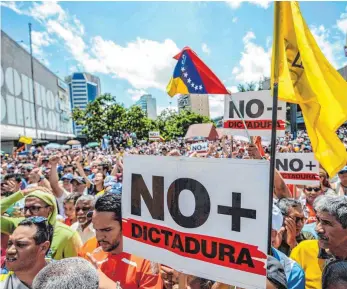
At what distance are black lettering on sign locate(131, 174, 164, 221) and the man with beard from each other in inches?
49.6

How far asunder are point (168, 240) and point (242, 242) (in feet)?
1.50

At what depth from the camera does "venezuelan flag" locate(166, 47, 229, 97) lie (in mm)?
3169

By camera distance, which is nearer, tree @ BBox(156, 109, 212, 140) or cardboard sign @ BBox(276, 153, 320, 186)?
cardboard sign @ BBox(276, 153, 320, 186)

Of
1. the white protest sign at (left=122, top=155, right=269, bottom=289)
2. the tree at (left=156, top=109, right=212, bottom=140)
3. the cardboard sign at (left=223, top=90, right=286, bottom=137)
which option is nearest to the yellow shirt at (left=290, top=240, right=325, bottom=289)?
the white protest sign at (left=122, top=155, right=269, bottom=289)

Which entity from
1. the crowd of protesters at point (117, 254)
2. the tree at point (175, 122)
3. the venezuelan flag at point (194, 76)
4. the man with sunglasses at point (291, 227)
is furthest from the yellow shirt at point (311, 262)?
the tree at point (175, 122)

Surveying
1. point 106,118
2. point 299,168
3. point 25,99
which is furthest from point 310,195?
point 25,99

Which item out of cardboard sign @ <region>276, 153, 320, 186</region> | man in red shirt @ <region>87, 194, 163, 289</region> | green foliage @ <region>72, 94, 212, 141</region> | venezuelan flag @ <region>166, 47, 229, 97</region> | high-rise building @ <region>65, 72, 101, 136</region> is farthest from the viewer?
high-rise building @ <region>65, 72, 101, 136</region>

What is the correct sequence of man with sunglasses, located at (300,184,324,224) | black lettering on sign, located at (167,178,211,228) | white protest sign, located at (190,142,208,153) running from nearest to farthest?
black lettering on sign, located at (167,178,211,228) → man with sunglasses, located at (300,184,324,224) → white protest sign, located at (190,142,208,153)

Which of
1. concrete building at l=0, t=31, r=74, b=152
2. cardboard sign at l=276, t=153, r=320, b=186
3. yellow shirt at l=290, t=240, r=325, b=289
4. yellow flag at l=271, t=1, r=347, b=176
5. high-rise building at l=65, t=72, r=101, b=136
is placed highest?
high-rise building at l=65, t=72, r=101, b=136

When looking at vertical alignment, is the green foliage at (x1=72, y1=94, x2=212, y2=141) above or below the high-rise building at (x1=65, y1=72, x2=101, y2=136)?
below

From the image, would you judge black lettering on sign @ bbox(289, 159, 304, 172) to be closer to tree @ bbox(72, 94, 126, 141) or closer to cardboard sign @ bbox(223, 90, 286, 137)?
cardboard sign @ bbox(223, 90, 286, 137)

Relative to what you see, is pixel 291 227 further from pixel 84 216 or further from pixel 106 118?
pixel 106 118

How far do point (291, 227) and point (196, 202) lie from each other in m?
1.52

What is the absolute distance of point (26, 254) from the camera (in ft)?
6.97
